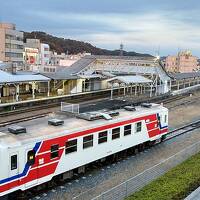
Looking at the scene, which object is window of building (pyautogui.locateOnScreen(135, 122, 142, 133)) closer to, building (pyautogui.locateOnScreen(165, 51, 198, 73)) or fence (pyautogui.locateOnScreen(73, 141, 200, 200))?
fence (pyautogui.locateOnScreen(73, 141, 200, 200))

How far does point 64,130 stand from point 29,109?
1891 centimetres

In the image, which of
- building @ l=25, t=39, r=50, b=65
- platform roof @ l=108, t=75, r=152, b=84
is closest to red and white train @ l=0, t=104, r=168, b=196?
platform roof @ l=108, t=75, r=152, b=84

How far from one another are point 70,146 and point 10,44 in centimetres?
7841

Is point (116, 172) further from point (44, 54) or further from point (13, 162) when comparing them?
point (44, 54)

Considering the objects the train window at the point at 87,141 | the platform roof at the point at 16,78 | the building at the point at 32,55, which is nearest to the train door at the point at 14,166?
the train window at the point at 87,141

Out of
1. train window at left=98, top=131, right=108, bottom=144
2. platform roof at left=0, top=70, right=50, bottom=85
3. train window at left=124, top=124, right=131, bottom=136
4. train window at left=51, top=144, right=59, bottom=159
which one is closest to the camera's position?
train window at left=51, top=144, right=59, bottom=159

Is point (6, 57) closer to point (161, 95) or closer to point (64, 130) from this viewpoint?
point (161, 95)

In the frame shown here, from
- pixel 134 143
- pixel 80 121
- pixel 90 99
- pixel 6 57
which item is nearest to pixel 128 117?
pixel 134 143

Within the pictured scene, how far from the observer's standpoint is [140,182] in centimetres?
1435

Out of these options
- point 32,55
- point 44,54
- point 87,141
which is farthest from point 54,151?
point 44,54

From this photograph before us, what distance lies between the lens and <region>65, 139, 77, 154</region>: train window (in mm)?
14602

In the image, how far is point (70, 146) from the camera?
14773mm

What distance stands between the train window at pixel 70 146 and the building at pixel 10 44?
237 feet

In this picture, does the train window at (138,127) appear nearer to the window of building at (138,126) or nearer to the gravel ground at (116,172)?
the window of building at (138,126)
